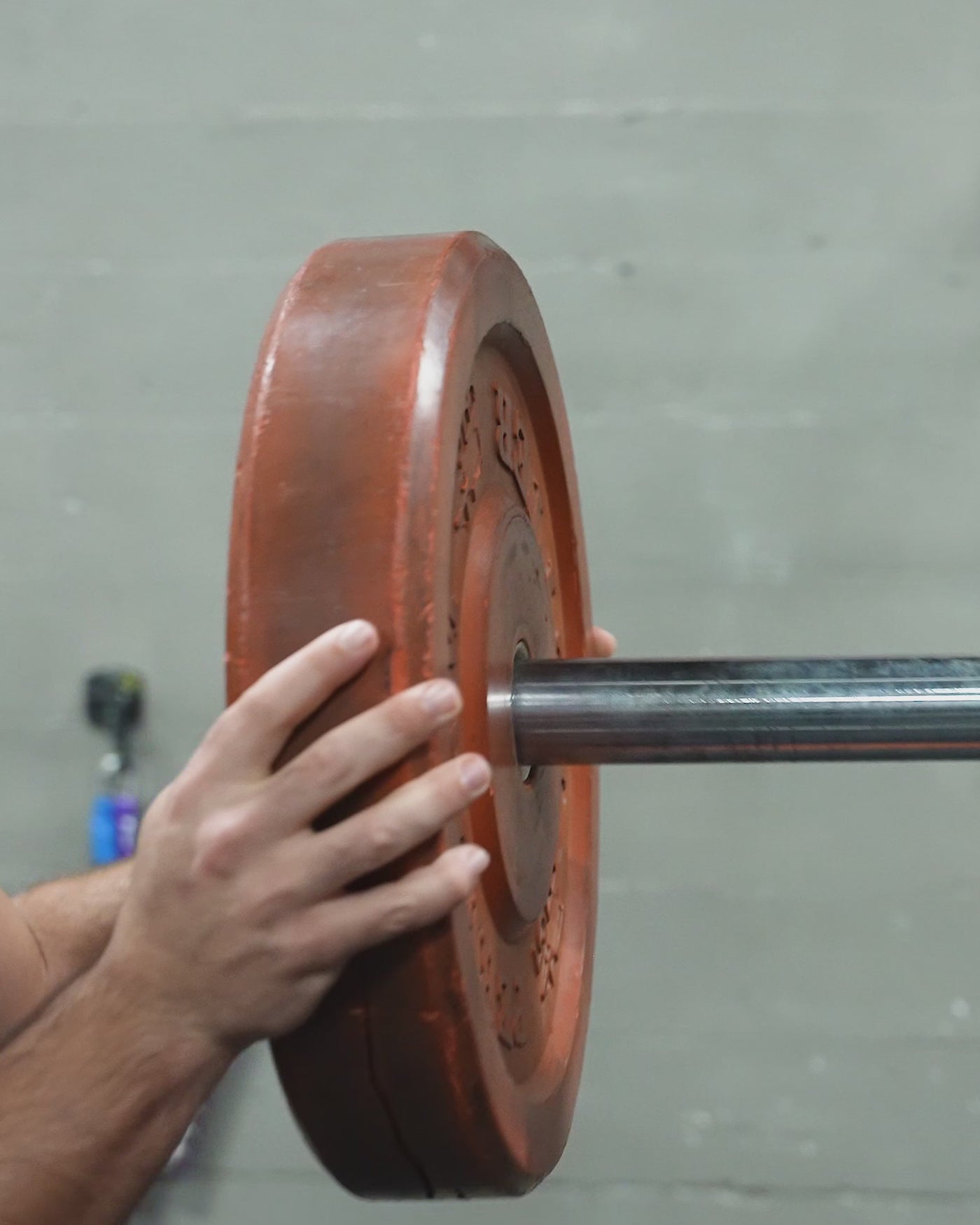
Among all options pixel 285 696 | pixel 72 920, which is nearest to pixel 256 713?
pixel 285 696

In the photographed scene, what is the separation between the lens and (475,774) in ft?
1.62

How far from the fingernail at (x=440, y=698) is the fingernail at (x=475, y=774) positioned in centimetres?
3

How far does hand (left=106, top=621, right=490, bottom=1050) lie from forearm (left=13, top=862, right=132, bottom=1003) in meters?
0.42

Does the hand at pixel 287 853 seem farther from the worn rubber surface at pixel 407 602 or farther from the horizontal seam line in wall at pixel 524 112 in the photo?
the horizontal seam line in wall at pixel 524 112

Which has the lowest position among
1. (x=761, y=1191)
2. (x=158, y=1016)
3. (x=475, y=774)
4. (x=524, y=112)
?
(x=761, y=1191)

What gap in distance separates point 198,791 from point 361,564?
12 centimetres

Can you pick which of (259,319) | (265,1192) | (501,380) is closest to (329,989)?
(501,380)

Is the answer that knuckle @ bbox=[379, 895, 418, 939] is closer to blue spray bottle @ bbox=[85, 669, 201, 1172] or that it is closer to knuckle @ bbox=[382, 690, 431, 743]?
knuckle @ bbox=[382, 690, 431, 743]

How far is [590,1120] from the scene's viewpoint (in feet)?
5.25

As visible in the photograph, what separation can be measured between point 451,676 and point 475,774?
40 millimetres

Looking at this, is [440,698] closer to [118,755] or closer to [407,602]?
[407,602]

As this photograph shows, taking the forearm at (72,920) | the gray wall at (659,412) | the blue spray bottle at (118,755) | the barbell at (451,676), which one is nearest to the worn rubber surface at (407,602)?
the barbell at (451,676)

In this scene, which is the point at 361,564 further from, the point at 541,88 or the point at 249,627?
the point at 541,88

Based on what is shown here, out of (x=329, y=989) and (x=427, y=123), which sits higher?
(x=427, y=123)
